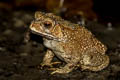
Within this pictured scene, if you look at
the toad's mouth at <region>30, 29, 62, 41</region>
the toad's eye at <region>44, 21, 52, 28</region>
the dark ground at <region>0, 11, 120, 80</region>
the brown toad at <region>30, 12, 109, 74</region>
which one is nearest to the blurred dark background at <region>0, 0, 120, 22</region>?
the dark ground at <region>0, 11, 120, 80</region>

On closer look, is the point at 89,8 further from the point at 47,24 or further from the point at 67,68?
the point at 47,24

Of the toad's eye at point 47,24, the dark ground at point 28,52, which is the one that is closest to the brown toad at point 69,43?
the toad's eye at point 47,24

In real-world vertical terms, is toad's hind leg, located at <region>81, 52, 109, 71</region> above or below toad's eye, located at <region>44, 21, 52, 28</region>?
below

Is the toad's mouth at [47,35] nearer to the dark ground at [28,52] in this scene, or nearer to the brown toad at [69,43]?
the brown toad at [69,43]

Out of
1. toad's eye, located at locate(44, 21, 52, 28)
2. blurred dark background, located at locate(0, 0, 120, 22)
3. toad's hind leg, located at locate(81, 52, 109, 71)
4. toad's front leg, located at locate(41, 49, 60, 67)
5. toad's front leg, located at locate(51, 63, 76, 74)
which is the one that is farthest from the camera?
blurred dark background, located at locate(0, 0, 120, 22)

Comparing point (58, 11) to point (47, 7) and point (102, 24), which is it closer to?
point (47, 7)

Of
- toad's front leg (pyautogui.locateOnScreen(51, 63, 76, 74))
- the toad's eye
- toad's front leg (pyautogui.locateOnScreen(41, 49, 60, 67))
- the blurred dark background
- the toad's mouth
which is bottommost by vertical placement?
toad's front leg (pyautogui.locateOnScreen(51, 63, 76, 74))

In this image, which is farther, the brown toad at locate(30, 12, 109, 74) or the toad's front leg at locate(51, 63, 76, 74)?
the toad's front leg at locate(51, 63, 76, 74)

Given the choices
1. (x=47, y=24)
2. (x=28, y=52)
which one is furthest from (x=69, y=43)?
(x=28, y=52)

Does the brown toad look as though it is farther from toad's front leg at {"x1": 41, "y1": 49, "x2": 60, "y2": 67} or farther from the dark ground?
the dark ground
